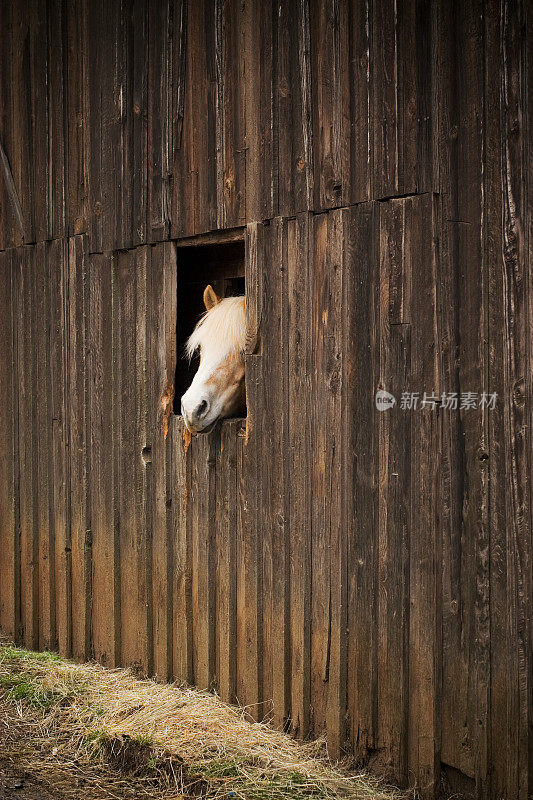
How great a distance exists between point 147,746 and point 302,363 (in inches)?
84.3

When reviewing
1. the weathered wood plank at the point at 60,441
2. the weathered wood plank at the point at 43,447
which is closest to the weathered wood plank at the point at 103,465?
the weathered wood plank at the point at 60,441

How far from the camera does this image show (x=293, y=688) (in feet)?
15.0

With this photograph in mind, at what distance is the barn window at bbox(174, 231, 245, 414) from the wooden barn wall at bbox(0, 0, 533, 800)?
1.31ft

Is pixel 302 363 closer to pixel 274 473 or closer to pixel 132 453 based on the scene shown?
pixel 274 473

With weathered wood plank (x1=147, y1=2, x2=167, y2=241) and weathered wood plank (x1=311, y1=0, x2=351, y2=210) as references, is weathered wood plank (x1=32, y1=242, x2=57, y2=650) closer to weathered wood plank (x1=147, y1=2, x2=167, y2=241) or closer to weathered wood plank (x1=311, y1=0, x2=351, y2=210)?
weathered wood plank (x1=147, y1=2, x2=167, y2=241)

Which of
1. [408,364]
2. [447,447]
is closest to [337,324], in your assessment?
[408,364]

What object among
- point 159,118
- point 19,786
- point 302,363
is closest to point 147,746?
point 19,786

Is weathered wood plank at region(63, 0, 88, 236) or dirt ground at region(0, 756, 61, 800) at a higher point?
weathered wood plank at region(63, 0, 88, 236)

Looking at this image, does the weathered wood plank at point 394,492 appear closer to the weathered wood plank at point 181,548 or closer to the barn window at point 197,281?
the weathered wood plank at point 181,548

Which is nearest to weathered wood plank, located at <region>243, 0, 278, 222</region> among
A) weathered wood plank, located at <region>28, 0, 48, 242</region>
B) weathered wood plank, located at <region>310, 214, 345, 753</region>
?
weathered wood plank, located at <region>310, 214, 345, 753</region>

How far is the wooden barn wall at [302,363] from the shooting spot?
3.80 meters

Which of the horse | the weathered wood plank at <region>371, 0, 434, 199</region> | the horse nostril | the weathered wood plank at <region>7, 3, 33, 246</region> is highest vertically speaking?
the weathered wood plank at <region>7, 3, 33, 246</region>

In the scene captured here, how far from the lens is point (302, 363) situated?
453 cm

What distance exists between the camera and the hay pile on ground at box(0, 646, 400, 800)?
13.4 feet
